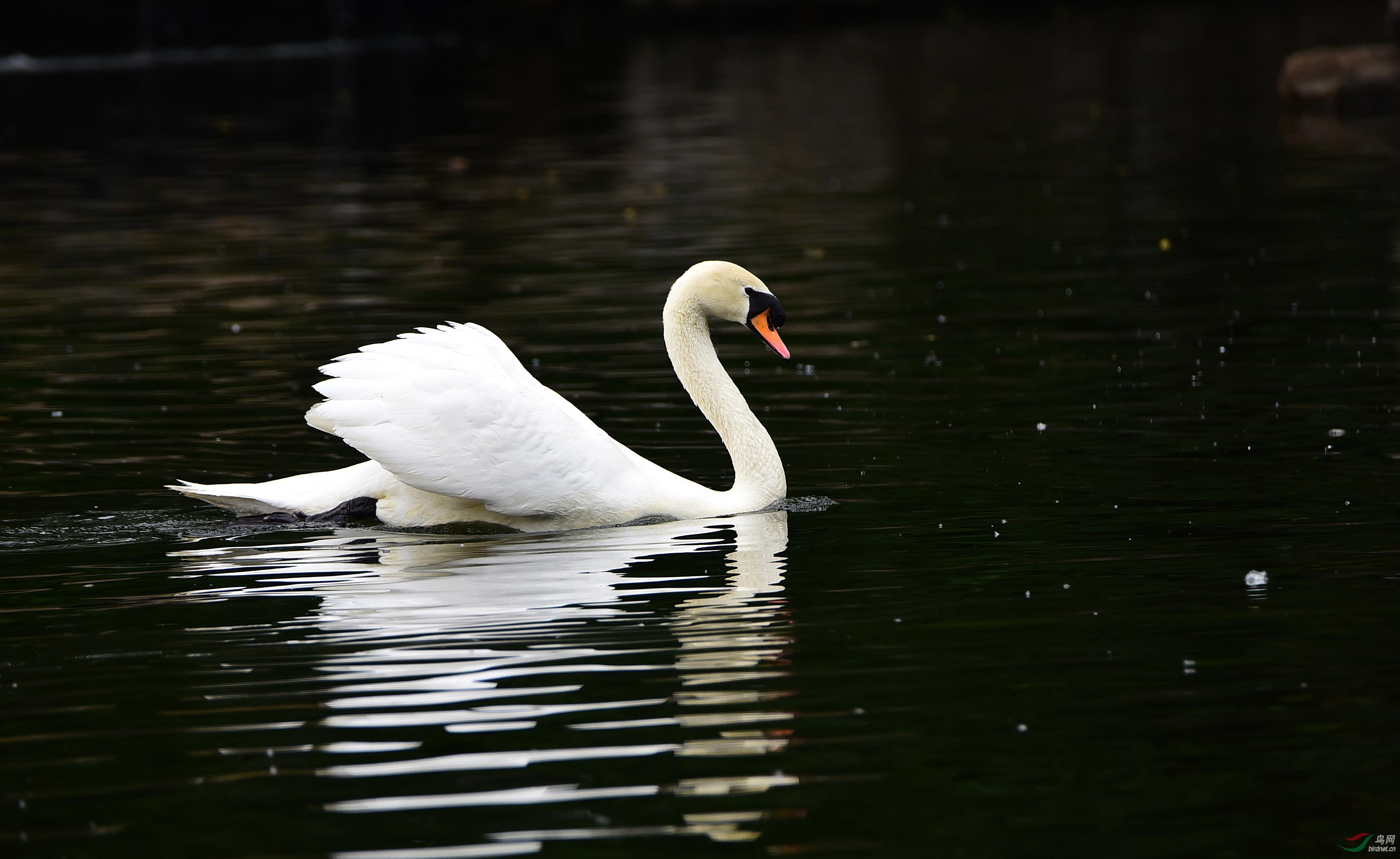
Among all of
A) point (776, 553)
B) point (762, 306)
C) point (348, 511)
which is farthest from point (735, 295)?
point (348, 511)

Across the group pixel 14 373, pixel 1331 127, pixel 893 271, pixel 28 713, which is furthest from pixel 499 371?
A: pixel 1331 127

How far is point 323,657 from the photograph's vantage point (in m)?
6.78

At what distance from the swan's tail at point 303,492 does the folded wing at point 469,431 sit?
44 cm

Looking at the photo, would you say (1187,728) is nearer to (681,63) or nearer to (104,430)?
(104,430)

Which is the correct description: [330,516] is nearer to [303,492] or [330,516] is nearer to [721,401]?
[303,492]

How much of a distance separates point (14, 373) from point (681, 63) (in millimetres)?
38229

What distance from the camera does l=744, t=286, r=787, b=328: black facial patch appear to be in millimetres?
9594

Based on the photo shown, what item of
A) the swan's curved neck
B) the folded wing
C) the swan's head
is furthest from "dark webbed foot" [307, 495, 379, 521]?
the swan's head

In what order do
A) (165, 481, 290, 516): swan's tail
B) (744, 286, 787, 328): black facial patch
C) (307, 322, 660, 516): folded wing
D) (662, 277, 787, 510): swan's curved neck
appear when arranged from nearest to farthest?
(307, 322, 660, 516): folded wing
(165, 481, 290, 516): swan's tail
(662, 277, 787, 510): swan's curved neck
(744, 286, 787, 328): black facial patch

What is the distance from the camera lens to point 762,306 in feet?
31.6

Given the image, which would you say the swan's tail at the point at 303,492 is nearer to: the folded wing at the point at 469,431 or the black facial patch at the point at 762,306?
the folded wing at the point at 469,431

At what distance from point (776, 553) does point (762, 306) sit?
65.7 inches

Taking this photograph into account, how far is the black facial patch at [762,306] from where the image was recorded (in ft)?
31.5

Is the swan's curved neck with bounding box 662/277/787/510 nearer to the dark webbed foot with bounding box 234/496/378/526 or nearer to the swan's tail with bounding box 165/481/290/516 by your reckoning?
the dark webbed foot with bounding box 234/496/378/526
